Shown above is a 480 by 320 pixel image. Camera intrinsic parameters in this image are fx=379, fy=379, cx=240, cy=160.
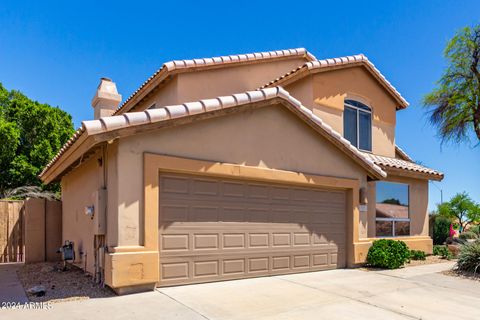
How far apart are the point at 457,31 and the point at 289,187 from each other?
45.0 feet

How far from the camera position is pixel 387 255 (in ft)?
34.7

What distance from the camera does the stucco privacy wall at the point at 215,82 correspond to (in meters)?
12.3

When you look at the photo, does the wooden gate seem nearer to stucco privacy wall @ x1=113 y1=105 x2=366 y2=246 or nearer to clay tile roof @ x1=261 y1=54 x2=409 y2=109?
stucco privacy wall @ x1=113 y1=105 x2=366 y2=246

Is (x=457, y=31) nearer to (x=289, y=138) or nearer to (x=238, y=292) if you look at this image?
(x=289, y=138)

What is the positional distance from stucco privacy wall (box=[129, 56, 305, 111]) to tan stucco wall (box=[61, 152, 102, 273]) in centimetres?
385

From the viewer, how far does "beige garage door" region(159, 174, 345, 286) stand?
7.67 meters

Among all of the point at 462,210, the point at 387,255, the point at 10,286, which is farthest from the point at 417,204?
the point at 462,210

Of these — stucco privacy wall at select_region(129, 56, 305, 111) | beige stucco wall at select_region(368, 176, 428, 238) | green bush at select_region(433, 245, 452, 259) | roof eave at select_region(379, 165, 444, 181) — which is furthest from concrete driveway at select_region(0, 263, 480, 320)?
stucco privacy wall at select_region(129, 56, 305, 111)

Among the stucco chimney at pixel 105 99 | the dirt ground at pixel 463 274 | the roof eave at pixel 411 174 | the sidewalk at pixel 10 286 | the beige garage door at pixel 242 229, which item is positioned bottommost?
the dirt ground at pixel 463 274

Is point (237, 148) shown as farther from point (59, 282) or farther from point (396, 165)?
point (396, 165)

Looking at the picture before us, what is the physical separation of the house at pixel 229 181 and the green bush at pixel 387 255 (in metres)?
0.27

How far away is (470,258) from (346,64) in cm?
716

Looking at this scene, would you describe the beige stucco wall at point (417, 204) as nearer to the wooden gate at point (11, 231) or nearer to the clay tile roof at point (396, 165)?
the clay tile roof at point (396, 165)

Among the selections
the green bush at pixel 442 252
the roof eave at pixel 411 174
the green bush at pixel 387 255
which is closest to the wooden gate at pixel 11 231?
the green bush at pixel 387 255
